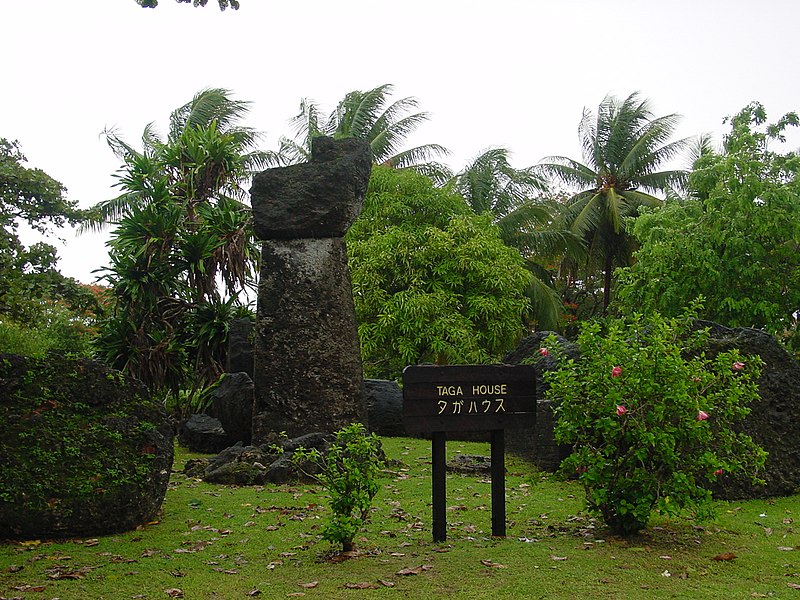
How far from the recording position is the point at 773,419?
9.06 m

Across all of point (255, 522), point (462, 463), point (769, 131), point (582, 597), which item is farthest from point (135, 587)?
point (769, 131)

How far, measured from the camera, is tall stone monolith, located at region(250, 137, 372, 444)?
11.4m

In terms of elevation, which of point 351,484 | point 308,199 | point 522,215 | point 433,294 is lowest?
point 351,484

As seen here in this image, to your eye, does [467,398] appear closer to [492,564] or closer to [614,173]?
[492,564]

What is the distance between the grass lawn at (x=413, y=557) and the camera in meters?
5.44

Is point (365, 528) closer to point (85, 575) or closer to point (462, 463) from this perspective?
point (85, 575)

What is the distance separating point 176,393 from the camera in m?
18.2

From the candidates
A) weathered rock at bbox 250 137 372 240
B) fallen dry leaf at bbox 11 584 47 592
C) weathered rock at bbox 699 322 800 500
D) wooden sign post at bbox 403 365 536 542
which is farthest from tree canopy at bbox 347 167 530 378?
fallen dry leaf at bbox 11 584 47 592

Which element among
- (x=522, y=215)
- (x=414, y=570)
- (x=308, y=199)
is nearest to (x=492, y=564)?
(x=414, y=570)

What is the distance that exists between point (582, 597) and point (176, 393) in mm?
14278

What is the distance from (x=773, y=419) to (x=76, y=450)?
283 inches

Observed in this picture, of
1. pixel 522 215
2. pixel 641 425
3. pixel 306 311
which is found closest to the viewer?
pixel 641 425

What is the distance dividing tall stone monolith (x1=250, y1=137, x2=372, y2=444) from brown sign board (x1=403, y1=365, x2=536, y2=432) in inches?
190

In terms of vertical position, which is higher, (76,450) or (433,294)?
(433,294)
